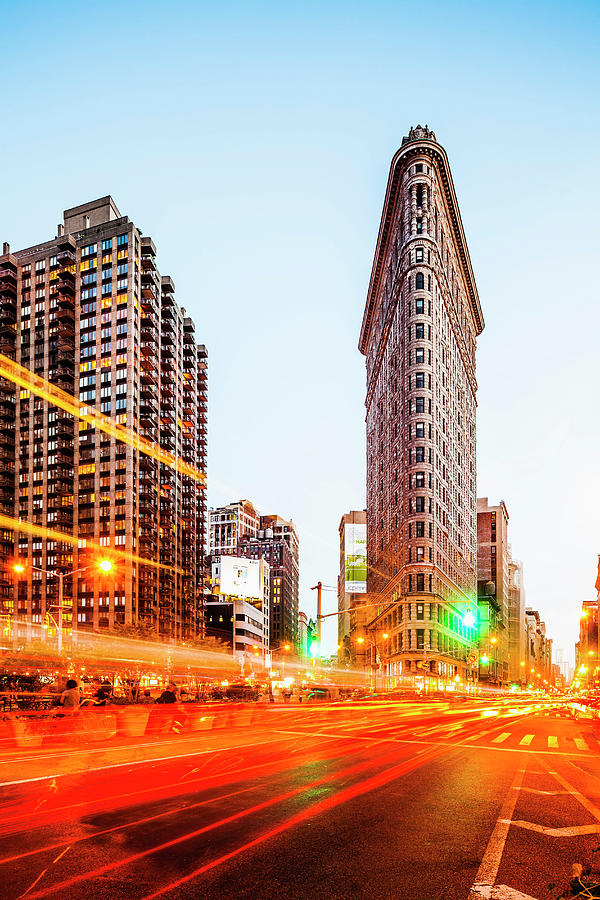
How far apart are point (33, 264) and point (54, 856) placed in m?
146

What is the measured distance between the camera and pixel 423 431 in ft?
365

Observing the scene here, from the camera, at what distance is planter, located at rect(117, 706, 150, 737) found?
26066 millimetres

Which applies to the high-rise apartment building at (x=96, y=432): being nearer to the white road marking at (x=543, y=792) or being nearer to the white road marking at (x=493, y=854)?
the white road marking at (x=543, y=792)

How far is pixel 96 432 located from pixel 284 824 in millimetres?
124925

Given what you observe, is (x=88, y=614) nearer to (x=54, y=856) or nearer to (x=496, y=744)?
(x=496, y=744)

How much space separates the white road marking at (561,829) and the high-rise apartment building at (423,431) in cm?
8418

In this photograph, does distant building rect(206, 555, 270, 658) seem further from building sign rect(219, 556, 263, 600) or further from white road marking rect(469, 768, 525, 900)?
white road marking rect(469, 768, 525, 900)

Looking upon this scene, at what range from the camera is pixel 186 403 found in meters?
154

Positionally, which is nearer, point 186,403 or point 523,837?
point 523,837

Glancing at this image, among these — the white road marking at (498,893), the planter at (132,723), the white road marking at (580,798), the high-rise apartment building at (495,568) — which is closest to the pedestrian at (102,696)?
the planter at (132,723)

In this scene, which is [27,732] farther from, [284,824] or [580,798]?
[580,798]

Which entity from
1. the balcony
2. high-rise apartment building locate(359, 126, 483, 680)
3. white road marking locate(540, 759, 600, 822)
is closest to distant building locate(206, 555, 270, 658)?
high-rise apartment building locate(359, 126, 483, 680)

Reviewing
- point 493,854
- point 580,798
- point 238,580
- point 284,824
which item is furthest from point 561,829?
point 238,580

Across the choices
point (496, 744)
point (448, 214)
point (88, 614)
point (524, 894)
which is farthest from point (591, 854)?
point (448, 214)
